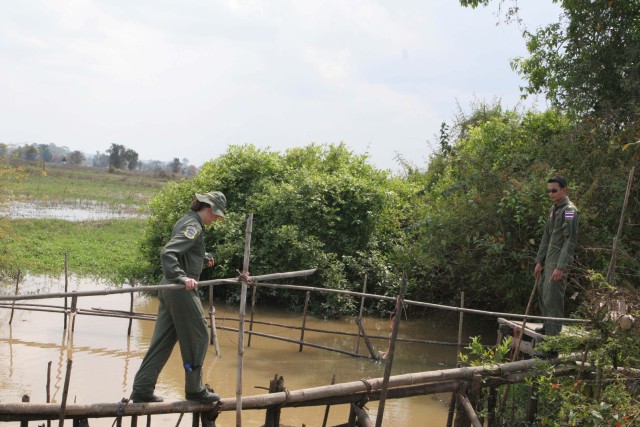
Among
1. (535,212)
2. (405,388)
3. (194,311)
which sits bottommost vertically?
(405,388)

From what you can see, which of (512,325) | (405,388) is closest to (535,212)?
(512,325)

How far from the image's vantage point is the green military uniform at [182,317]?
16.3ft

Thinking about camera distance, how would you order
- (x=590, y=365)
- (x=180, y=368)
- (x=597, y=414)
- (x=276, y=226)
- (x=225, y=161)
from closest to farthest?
(x=597, y=414), (x=590, y=365), (x=180, y=368), (x=276, y=226), (x=225, y=161)

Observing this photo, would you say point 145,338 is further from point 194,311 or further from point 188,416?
point 194,311

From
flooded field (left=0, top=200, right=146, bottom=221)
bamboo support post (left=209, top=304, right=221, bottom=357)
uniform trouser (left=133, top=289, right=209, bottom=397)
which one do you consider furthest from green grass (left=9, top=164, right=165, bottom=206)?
uniform trouser (left=133, top=289, right=209, bottom=397)

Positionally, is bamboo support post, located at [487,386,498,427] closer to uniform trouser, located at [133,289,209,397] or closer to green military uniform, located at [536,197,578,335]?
green military uniform, located at [536,197,578,335]

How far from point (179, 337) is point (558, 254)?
3.88 meters

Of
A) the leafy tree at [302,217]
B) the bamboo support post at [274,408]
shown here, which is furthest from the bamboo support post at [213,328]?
the bamboo support post at [274,408]

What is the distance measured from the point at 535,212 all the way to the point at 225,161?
710cm

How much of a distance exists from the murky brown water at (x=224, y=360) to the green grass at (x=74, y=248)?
1.49 m

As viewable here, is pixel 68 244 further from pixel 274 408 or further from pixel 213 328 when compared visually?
pixel 274 408

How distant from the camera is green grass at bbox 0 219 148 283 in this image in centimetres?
1481

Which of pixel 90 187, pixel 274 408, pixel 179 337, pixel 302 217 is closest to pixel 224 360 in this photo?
pixel 302 217

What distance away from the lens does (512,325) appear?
7.40 m
